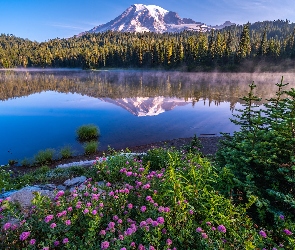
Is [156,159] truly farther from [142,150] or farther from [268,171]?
[142,150]

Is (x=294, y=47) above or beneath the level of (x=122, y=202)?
above

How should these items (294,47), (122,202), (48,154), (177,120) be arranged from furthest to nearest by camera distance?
(294,47) → (177,120) → (48,154) → (122,202)

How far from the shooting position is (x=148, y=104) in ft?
88.7

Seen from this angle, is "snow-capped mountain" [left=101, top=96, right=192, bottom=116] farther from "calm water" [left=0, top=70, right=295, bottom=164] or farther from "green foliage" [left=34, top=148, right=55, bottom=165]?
"green foliage" [left=34, top=148, right=55, bottom=165]

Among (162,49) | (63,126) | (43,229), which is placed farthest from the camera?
(162,49)

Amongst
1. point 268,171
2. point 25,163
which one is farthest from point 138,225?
point 25,163

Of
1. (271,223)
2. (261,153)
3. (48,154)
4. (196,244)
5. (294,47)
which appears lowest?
(48,154)

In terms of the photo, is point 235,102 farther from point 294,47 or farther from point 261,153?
point 294,47

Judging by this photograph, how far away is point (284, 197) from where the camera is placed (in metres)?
4.05

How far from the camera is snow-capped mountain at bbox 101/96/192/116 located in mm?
23627

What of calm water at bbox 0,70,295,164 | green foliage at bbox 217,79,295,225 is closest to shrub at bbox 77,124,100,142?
calm water at bbox 0,70,295,164

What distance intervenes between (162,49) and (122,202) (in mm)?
90492

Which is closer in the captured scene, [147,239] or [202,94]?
[147,239]

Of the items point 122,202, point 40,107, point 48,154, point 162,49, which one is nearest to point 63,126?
point 48,154
